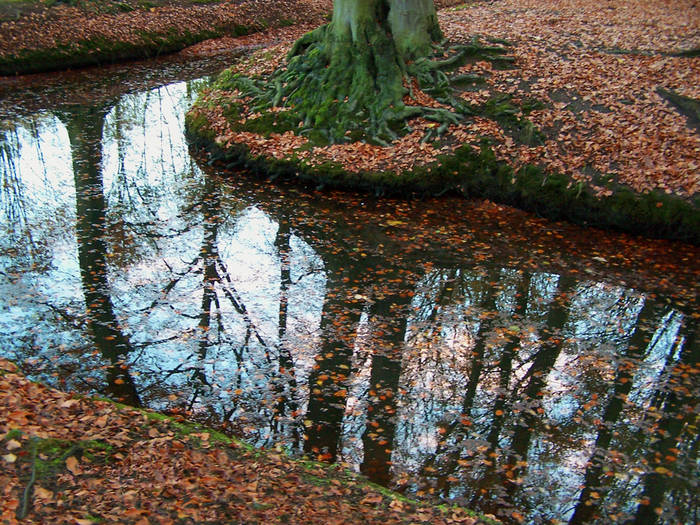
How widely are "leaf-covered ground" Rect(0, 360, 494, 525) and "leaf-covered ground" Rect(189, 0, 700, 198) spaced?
7794 mm

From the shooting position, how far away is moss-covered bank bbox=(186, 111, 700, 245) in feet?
35.6

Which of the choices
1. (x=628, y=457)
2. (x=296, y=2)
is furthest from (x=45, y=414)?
(x=296, y=2)

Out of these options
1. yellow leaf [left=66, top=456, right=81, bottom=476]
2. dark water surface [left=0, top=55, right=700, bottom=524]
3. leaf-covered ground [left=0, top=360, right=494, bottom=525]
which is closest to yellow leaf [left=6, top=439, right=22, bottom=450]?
leaf-covered ground [left=0, top=360, right=494, bottom=525]

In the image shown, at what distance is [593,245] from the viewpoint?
35.2 feet

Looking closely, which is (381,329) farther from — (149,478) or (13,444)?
(13,444)

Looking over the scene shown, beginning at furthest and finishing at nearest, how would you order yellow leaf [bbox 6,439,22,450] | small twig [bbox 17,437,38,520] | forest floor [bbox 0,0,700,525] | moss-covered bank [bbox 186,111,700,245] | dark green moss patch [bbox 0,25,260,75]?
dark green moss patch [bbox 0,25,260,75] → moss-covered bank [bbox 186,111,700,245] → yellow leaf [bbox 6,439,22,450] → forest floor [bbox 0,0,700,525] → small twig [bbox 17,437,38,520]

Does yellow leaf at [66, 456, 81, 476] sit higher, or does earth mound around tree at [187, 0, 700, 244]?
earth mound around tree at [187, 0, 700, 244]

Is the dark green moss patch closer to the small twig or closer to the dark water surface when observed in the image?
the dark water surface

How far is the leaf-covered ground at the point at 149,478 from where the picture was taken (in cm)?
471

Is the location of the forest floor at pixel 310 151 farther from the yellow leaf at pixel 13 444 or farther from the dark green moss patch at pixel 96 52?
the dark green moss patch at pixel 96 52

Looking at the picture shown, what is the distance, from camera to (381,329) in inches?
322

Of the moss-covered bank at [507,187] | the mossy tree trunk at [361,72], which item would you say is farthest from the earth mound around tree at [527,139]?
the mossy tree trunk at [361,72]

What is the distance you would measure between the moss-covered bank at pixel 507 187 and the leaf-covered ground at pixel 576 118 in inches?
7.5

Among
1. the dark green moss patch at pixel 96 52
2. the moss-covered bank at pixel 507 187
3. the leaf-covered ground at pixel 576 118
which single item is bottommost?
the moss-covered bank at pixel 507 187
